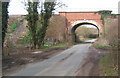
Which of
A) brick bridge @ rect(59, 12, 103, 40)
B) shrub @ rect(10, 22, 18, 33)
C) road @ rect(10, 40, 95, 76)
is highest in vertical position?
brick bridge @ rect(59, 12, 103, 40)

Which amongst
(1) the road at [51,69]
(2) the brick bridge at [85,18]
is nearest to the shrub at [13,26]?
(2) the brick bridge at [85,18]

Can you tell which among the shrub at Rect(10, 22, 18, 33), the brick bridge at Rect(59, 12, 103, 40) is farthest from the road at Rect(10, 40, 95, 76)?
the brick bridge at Rect(59, 12, 103, 40)

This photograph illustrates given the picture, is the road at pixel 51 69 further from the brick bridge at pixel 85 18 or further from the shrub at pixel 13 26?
the brick bridge at pixel 85 18

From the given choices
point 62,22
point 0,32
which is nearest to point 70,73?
point 0,32

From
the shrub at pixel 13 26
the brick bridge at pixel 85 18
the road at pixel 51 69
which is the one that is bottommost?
the road at pixel 51 69

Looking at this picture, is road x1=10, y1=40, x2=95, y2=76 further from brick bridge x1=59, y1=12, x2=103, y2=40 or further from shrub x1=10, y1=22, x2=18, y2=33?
brick bridge x1=59, y1=12, x2=103, y2=40

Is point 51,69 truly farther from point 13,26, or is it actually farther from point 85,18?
point 85,18

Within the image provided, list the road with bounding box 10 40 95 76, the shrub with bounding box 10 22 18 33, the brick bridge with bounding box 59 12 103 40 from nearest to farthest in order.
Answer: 1. the road with bounding box 10 40 95 76
2. the shrub with bounding box 10 22 18 33
3. the brick bridge with bounding box 59 12 103 40

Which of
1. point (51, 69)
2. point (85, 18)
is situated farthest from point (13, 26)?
point (51, 69)

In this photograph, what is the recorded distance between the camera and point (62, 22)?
1403 inches

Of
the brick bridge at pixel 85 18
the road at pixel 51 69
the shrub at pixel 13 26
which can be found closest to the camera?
the road at pixel 51 69

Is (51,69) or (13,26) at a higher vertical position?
(13,26)

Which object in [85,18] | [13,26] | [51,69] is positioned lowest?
[51,69]

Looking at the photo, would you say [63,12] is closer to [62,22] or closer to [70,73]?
[62,22]
